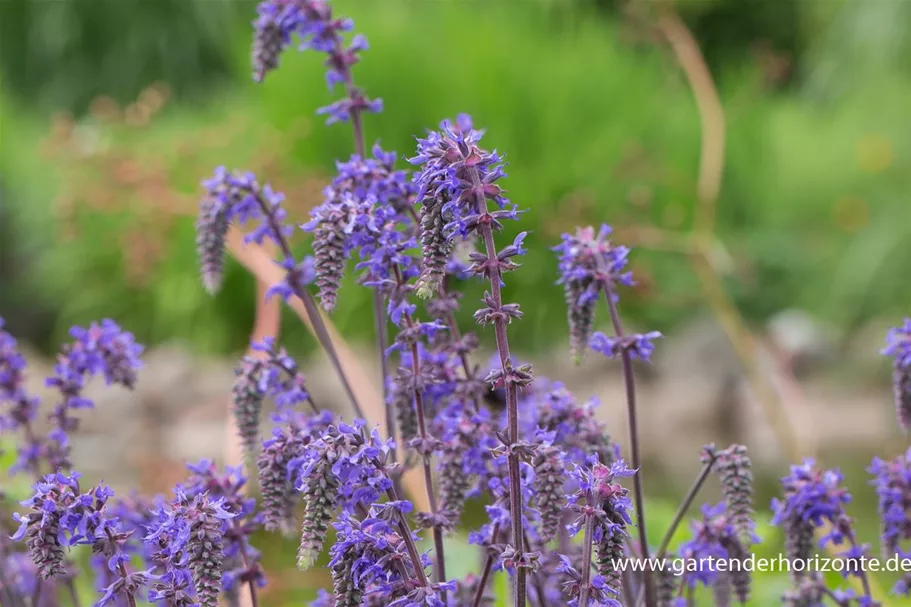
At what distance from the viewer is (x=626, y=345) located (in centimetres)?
174

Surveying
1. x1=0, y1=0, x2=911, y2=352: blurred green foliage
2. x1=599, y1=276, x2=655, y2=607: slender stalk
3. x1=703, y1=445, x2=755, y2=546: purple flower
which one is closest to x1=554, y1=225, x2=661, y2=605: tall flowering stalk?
x1=599, y1=276, x2=655, y2=607: slender stalk

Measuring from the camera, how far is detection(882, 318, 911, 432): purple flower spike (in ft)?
5.82

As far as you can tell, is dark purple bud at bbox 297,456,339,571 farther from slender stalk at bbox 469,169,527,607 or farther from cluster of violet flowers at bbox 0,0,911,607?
slender stalk at bbox 469,169,527,607

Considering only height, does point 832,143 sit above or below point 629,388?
above

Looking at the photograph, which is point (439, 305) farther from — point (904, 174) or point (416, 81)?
point (904, 174)

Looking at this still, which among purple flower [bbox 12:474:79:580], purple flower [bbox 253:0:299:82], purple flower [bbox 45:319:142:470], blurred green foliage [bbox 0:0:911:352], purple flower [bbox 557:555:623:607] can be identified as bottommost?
purple flower [bbox 557:555:623:607]

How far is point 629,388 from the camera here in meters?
1.71

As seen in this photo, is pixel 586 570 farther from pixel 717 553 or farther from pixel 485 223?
pixel 717 553

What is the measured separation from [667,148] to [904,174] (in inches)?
89.8

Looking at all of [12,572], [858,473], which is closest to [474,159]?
[12,572]

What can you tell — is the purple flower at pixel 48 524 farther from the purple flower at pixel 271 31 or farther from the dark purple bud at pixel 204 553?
the purple flower at pixel 271 31

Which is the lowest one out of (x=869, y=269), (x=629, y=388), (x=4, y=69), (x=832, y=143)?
(x=629, y=388)

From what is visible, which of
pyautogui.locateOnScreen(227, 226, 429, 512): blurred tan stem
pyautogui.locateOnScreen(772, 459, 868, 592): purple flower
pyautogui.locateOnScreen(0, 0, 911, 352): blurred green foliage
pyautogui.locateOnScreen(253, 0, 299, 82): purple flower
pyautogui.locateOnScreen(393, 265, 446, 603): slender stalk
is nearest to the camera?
pyautogui.locateOnScreen(393, 265, 446, 603): slender stalk

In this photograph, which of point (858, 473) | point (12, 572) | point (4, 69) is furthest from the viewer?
point (4, 69)
